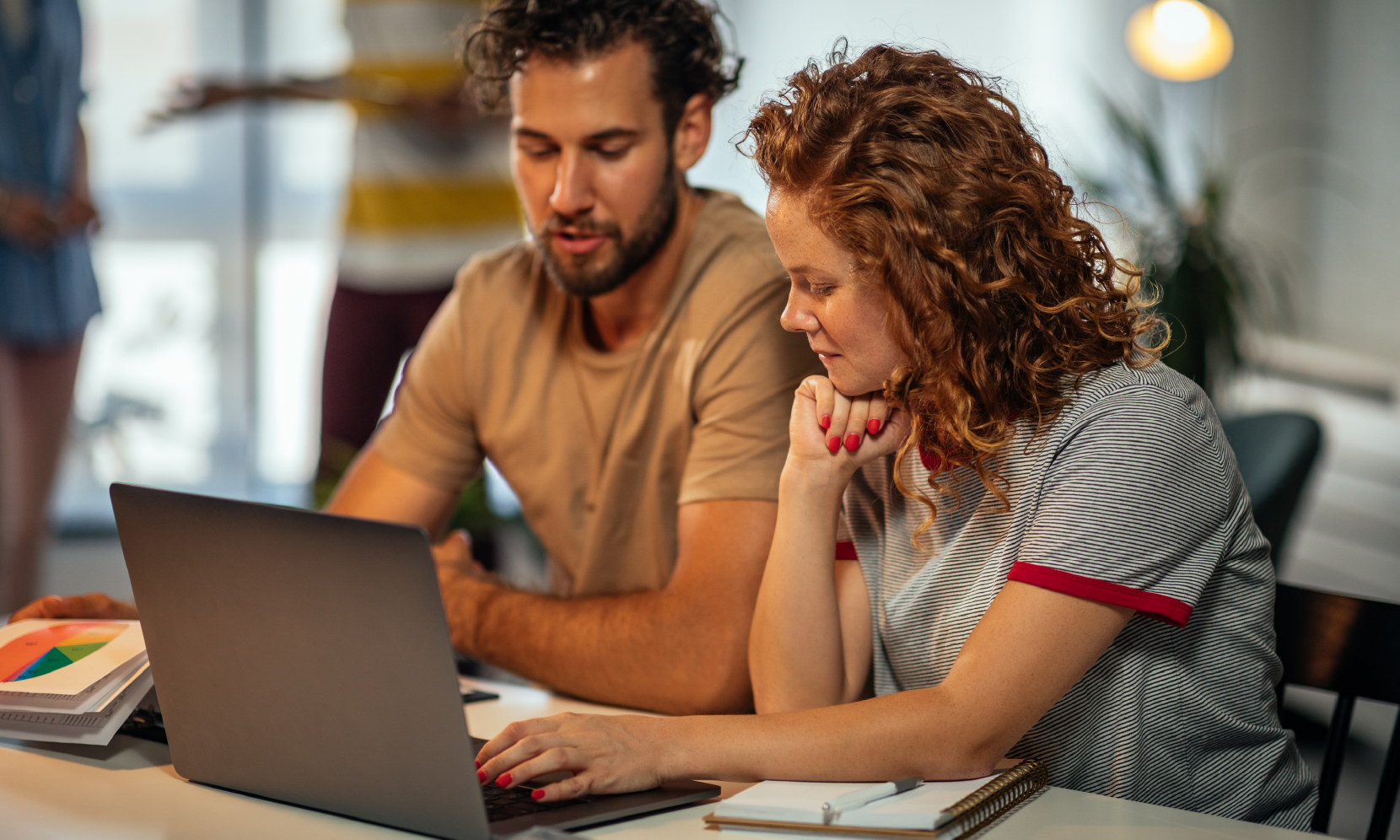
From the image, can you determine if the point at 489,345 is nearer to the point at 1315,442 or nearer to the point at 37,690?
the point at 37,690

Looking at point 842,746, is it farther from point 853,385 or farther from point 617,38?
point 617,38

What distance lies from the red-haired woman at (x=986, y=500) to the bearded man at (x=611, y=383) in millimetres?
181

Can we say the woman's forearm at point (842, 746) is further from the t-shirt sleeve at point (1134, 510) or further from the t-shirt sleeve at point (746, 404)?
the t-shirt sleeve at point (746, 404)

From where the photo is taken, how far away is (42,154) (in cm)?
285

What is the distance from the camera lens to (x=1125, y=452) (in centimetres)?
100

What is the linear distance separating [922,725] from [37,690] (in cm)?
73

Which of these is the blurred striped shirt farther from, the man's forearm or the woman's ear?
the man's forearm

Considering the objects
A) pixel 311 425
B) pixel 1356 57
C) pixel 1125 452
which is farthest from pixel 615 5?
pixel 311 425

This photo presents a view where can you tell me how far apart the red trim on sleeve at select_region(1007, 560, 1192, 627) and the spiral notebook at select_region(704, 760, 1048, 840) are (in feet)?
0.50

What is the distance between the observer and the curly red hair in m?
1.05

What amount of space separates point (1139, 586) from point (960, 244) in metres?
0.32

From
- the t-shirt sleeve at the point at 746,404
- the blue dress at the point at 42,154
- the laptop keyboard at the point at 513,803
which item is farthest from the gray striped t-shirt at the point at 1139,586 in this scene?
the blue dress at the point at 42,154

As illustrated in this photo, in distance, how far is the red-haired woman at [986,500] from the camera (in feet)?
3.18

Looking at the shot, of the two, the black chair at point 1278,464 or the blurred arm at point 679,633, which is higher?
the black chair at point 1278,464
